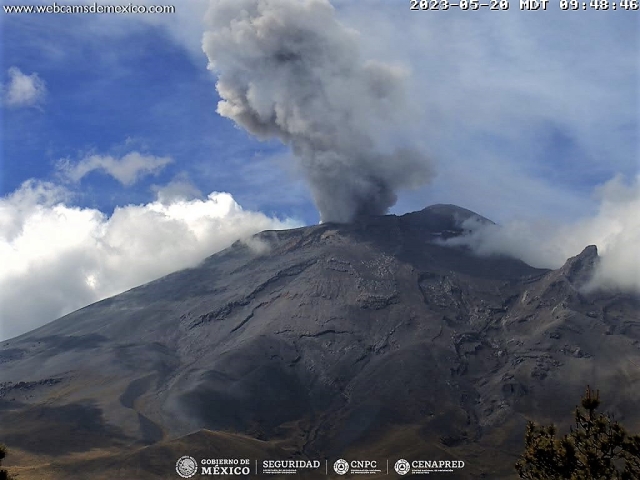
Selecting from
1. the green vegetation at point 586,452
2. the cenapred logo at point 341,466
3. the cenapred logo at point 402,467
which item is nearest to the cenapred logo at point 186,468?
the cenapred logo at point 341,466

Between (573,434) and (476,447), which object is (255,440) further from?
(573,434)

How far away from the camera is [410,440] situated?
531ft

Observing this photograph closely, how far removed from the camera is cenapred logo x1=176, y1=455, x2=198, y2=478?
13568cm

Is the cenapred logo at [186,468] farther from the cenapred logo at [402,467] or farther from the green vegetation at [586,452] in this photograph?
the green vegetation at [586,452]

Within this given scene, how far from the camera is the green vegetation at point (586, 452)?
796 inches

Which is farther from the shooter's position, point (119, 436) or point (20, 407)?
point (20, 407)

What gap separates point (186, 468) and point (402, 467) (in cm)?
4083

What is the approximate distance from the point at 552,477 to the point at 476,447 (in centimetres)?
15404

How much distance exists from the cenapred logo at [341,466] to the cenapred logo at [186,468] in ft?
94.1

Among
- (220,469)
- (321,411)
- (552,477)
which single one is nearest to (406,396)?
(321,411)

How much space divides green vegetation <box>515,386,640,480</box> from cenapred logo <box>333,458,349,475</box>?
131 metres

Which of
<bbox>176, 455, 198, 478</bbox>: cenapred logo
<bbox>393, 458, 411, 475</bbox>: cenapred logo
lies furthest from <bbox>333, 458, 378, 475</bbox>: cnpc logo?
<bbox>176, 455, 198, 478</bbox>: cenapred logo

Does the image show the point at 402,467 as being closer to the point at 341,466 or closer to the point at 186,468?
the point at 341,466

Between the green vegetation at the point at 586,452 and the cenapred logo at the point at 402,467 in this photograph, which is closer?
the green vegetation at the point at 586,452
